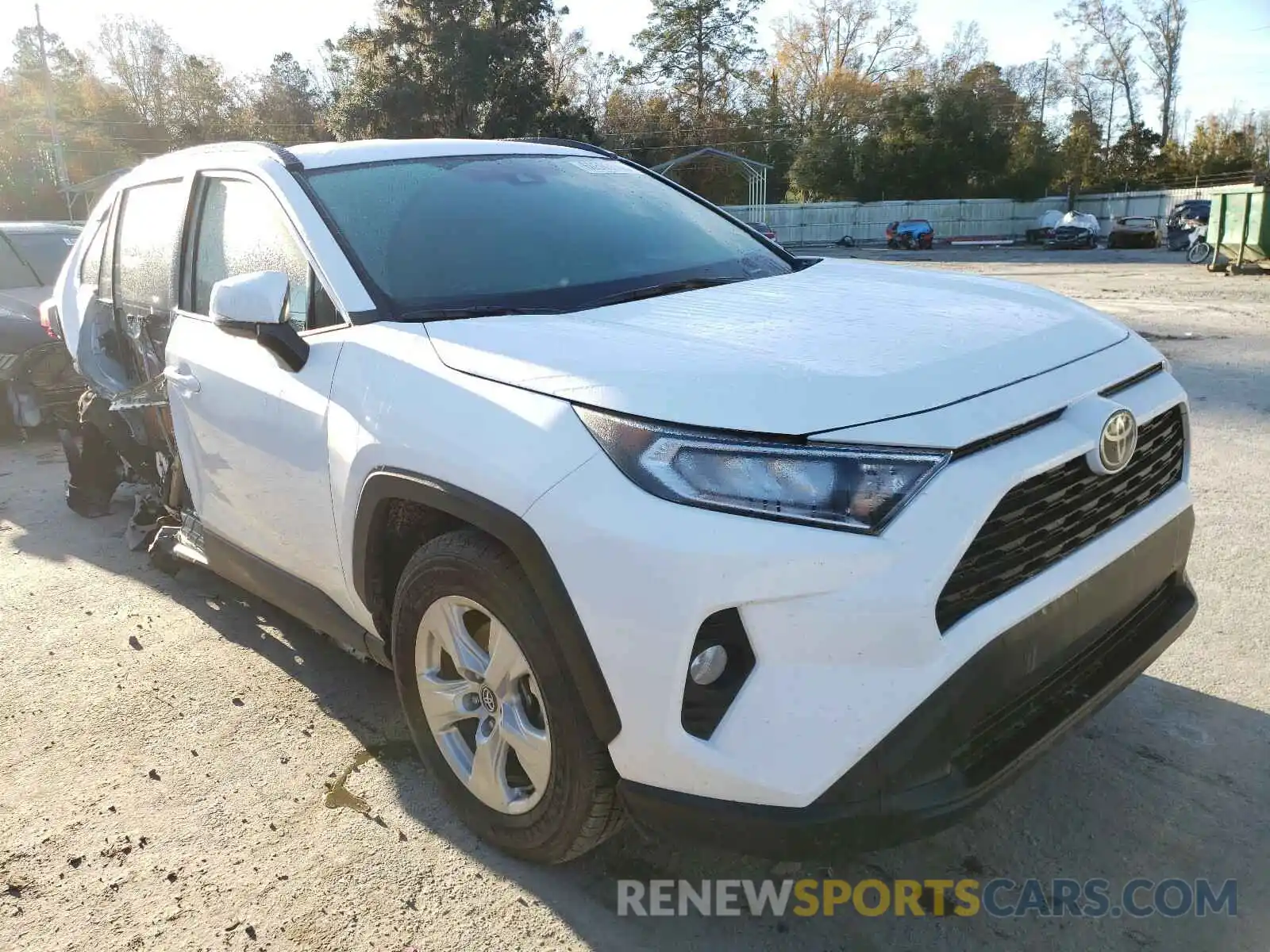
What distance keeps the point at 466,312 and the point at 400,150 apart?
1087mm

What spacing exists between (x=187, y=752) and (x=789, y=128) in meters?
55.0

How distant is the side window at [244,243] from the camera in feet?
9.34

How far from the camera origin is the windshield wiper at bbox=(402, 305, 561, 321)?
2.55 m

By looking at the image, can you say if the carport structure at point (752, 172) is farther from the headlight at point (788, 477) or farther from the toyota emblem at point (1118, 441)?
the headlight at point (788, 477)

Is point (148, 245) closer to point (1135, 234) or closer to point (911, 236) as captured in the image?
point (1135, 234)

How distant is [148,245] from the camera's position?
12.8 ft

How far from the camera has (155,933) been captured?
2.29 meters

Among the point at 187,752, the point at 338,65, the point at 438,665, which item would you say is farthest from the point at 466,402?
the point at 338,65

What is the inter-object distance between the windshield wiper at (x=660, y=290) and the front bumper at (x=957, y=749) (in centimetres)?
131

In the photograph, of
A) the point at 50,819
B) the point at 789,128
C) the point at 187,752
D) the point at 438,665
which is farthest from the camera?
the point at 789,128

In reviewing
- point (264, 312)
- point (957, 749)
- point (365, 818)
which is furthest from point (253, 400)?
point (957, 749)

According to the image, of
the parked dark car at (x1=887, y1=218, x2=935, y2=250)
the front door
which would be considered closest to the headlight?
the front door

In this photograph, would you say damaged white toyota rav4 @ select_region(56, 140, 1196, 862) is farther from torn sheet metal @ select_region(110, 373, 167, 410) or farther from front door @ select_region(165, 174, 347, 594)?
torn sheet metal @ select_region(110, 373, 167, 410)

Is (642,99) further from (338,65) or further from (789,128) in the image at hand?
(338,65)
